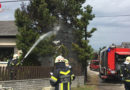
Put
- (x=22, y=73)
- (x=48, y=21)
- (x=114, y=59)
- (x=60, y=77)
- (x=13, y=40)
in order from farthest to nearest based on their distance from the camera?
(x=13, y=40) < (x=114, y=59) < (x=48, y=21) < (x=22, y=73) < (x=60, y=77)

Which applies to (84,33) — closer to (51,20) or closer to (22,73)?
(51,20)

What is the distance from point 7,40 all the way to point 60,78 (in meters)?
14.1

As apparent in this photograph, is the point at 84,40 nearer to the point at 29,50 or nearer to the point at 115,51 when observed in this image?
the point at 115,51

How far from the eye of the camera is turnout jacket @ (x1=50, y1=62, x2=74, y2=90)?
5098 mm

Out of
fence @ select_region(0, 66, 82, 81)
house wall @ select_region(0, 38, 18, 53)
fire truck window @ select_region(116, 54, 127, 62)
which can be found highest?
house wall @ select_region(0, 38, 18, 53)

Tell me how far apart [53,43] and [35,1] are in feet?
9.44

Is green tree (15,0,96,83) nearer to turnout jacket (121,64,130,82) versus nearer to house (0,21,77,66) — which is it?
house (0,21,77,66)

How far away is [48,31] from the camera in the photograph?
1454 centimetres

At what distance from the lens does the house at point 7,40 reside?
18.4 metres

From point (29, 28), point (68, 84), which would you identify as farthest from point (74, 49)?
point (68, 84)

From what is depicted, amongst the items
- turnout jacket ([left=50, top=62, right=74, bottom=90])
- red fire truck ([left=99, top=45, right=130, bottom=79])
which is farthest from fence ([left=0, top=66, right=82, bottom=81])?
turnout jacket ([left=50, top=62, right=74, bottom=90])

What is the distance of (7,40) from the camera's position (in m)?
18.5

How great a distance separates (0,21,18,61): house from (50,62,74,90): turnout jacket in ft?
44.0

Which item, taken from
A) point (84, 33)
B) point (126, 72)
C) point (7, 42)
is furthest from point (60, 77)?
point (7, 42)
